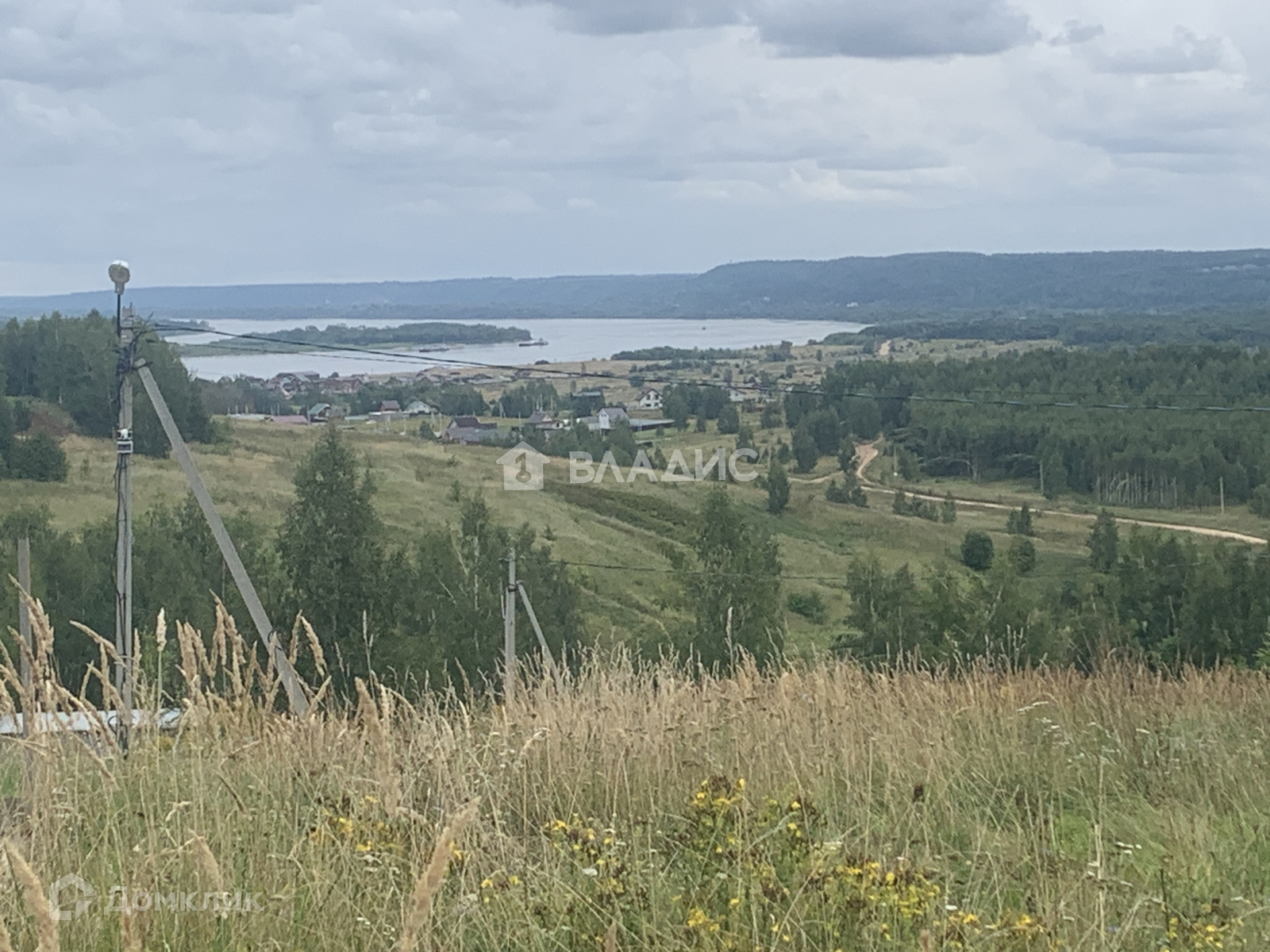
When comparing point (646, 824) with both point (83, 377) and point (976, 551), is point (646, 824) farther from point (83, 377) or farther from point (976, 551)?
point (83, 377)

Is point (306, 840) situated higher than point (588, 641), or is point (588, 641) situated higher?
point (306, 840)

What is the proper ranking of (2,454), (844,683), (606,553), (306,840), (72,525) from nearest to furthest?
(306,840) < (844,683) < (72,525) < (606,553) < (2,454)

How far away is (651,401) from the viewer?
323ft

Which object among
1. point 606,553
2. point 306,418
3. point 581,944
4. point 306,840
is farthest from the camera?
point 306,418

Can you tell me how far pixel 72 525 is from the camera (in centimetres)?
4797

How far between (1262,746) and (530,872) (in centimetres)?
288

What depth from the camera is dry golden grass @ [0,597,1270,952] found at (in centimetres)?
270

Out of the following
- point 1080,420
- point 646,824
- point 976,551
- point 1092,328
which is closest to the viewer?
point 646,824

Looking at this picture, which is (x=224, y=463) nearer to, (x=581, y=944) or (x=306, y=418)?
(x=306, y=418)

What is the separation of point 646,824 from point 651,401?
95.2m

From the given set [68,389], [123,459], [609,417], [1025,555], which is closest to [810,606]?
[1025,555]

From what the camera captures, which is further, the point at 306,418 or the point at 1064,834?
the point at 306,418

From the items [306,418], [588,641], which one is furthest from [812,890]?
[306,418]

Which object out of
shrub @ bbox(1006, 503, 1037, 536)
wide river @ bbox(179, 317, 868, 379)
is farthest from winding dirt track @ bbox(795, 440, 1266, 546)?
wide river @ bbox(179, 317, 868, 379)
